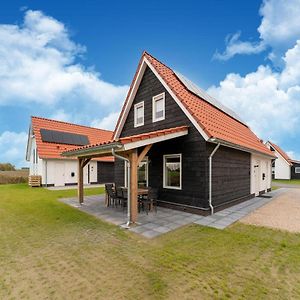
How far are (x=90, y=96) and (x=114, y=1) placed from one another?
799 cm

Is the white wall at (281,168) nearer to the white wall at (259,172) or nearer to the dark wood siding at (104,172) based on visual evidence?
the white wall at (259,172)

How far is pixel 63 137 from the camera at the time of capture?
2117cm

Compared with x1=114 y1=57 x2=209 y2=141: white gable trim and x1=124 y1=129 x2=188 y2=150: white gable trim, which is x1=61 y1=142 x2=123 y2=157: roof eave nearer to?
x1=124 y1=129 x2=188 y2=150: white gable trim

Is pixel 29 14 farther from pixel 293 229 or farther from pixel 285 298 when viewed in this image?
pixel 293 229

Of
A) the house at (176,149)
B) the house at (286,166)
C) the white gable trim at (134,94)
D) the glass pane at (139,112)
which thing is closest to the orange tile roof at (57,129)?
the white gable trim at (134,94)

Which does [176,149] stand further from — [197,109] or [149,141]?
[149,141]

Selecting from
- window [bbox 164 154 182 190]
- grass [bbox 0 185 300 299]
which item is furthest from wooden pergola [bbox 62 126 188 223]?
window [bbox 164 154 182 190]

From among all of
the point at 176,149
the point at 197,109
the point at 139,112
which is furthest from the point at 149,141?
the point at 139,112

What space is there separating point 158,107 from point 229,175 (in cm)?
486

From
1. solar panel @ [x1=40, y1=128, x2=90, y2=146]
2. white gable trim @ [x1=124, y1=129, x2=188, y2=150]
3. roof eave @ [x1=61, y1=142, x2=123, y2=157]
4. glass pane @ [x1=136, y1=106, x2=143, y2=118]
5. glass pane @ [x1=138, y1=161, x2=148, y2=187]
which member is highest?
glass pane @ [x1=136, y1=106, x2=143, y2=118]

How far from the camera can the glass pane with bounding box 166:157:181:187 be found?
9.05 meters

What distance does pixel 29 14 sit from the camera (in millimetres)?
9742

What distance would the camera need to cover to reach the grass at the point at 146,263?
3.23 metres

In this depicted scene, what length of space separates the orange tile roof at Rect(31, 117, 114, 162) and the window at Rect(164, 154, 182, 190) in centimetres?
1303
